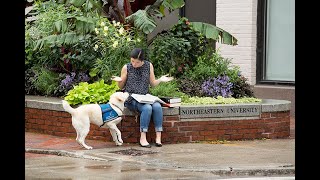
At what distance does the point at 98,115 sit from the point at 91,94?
3.79ft

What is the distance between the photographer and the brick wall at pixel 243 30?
17469 mm

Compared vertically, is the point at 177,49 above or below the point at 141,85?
above

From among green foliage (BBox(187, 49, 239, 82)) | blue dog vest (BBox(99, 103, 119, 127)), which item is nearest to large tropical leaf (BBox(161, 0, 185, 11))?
green foliage (BBox(187, 49, 239, 82))

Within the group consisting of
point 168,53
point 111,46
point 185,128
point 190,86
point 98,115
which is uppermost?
point 111,46

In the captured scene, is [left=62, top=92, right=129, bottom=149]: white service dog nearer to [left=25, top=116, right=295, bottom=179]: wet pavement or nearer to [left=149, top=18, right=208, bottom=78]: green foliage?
[left=25, top=116, right=295, bottom=179]: wet pavement

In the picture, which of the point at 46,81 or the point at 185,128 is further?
the point at 46,81

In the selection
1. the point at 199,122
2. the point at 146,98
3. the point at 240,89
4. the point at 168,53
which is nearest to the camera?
the point at 146,98

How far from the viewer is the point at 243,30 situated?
17594 mm

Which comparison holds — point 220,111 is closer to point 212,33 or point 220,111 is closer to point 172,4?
point 212,33

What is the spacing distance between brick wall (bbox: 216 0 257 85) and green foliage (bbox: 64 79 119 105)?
502cm

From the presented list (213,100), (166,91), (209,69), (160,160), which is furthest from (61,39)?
(160,160)
